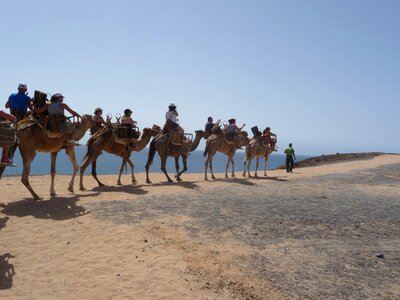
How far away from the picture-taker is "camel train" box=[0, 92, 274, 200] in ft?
37.7

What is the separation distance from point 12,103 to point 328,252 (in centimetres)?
971

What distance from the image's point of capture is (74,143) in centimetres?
1290

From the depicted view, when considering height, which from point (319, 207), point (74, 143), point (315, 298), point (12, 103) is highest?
point (12, 103)

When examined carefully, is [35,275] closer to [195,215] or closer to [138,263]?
[138,263]

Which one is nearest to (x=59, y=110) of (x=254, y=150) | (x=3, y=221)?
(x=3, y=221)

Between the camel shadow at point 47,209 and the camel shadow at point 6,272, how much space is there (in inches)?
92.1

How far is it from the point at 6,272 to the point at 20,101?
6.11 m

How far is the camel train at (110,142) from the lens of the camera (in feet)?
37.7

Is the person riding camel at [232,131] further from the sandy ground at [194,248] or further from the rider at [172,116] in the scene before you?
the sandy ground at [194,248]

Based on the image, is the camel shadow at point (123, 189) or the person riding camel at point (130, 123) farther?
the person riding camel at point (130, 123)

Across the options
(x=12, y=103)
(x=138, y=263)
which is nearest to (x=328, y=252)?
(x=138, y=263)

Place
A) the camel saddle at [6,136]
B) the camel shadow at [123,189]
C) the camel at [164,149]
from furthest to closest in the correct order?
the camel at [164,149], the camel shadow at [123,189], the camel saddle at [6,136]

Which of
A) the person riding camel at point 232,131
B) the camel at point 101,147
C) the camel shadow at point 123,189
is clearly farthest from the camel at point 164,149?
the person riding camel at point 232,131

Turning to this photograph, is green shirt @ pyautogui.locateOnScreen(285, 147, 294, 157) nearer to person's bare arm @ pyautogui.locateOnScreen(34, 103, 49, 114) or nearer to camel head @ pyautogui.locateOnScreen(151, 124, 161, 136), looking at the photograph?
camel head @ pyautogui.locateOnScreen(151, 124, 161, 136)
